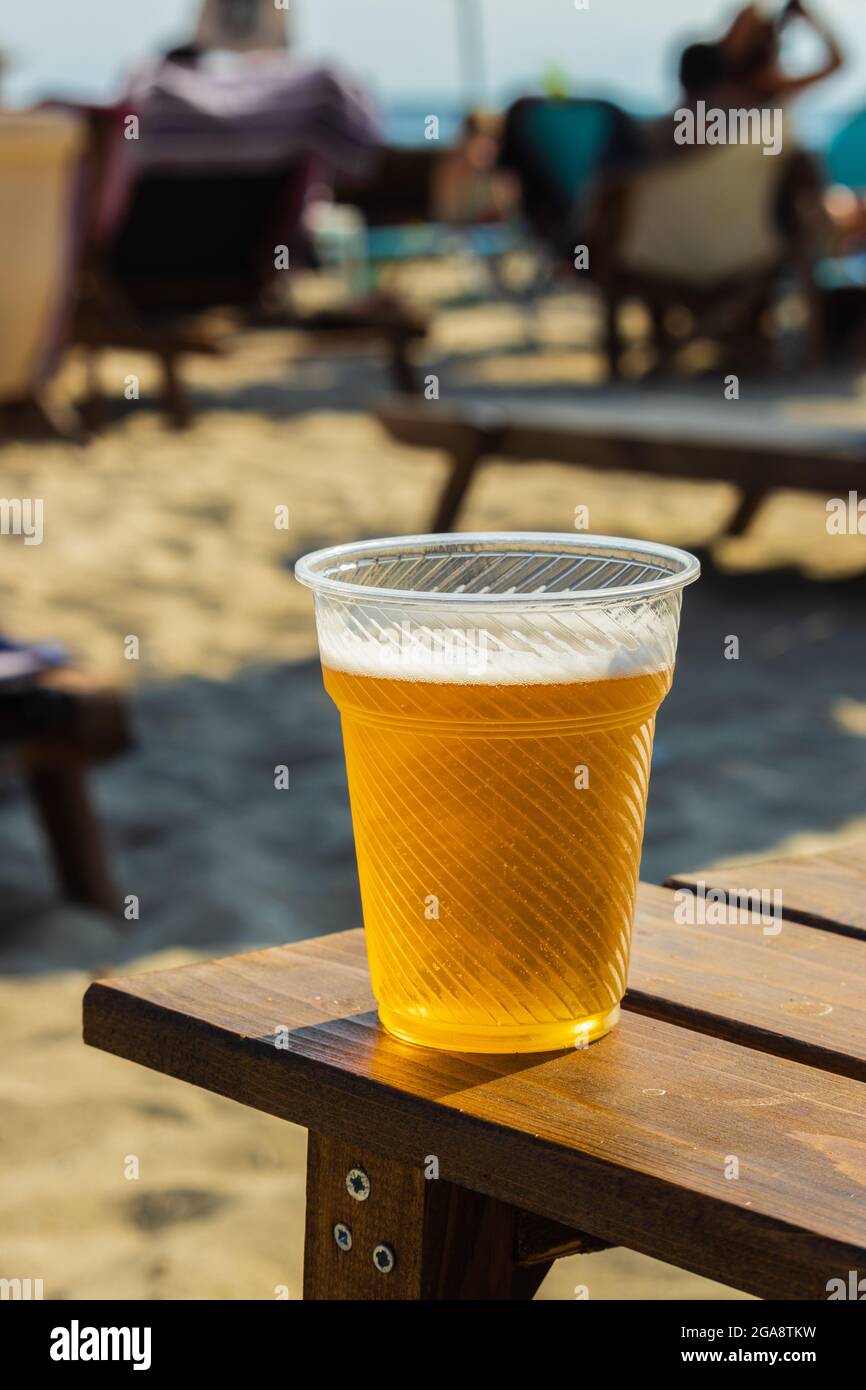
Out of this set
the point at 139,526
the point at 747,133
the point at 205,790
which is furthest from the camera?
the point at 747,133

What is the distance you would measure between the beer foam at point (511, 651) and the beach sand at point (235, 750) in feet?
3.38

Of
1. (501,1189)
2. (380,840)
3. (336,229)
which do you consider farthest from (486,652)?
(336,229)

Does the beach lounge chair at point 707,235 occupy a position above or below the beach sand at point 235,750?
above

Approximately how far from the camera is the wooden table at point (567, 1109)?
71 centimetres

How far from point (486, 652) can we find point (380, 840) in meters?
0.12

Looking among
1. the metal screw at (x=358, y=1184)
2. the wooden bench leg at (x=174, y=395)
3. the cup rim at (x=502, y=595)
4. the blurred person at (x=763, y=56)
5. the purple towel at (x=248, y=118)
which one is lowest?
the metal screw at (x=358, y=1184)

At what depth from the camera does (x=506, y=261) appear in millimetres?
14742

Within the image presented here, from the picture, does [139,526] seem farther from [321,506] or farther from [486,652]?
[486,652]

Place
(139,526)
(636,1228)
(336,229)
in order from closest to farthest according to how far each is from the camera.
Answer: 1. (636,1228)
2. (139,526)
3. (336,229)

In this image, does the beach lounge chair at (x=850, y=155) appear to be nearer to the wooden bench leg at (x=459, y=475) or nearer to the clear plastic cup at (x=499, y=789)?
the wooden bench leg at (x=459, y=475)

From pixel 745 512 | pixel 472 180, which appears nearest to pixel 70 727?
pixel 745 512

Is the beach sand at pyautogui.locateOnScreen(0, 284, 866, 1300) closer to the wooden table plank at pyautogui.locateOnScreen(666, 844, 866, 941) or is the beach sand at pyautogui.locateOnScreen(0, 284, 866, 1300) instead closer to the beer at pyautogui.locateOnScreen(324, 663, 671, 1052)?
the wooden table plank at pyautogui.locateOnScreen(666, 844, 866, 941)

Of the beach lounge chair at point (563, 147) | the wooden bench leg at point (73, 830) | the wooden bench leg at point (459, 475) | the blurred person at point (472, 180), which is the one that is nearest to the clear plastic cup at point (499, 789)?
the wooden bench leg at point (73, 830)
